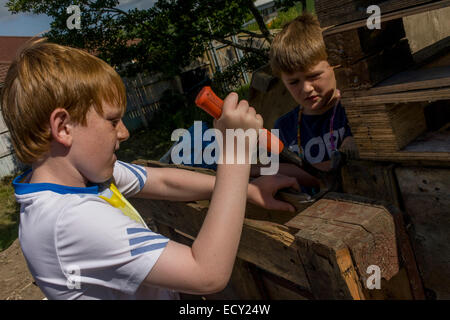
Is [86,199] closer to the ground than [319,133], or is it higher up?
higher up

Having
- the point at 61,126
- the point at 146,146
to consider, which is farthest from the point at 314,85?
the point at 146,146

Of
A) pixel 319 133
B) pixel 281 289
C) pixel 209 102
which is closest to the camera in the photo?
pixel 209 102

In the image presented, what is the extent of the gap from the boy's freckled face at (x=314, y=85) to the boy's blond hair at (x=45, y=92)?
1.30 metres

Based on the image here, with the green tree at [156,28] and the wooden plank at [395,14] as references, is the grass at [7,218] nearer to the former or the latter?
the green tree at [156,28]

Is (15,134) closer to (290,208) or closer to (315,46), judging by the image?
(290,208)

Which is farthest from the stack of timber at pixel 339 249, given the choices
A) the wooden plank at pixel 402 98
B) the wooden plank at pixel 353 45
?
the wooden plank at pixel 353 45

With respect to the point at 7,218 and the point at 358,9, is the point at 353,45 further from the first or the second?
the point at 7,218

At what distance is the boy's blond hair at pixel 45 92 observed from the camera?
1.30m

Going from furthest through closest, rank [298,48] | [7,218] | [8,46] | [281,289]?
Answer: 1. [8,46]
2. [7,218]
3. [298,48]
4. [281,289]

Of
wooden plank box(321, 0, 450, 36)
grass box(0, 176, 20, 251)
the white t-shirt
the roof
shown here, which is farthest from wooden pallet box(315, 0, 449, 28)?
the roof

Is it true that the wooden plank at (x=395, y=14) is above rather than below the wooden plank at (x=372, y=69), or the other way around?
above

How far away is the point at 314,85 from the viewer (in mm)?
2291

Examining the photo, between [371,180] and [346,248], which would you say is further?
[371,180]

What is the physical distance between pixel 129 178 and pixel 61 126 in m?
0.63
